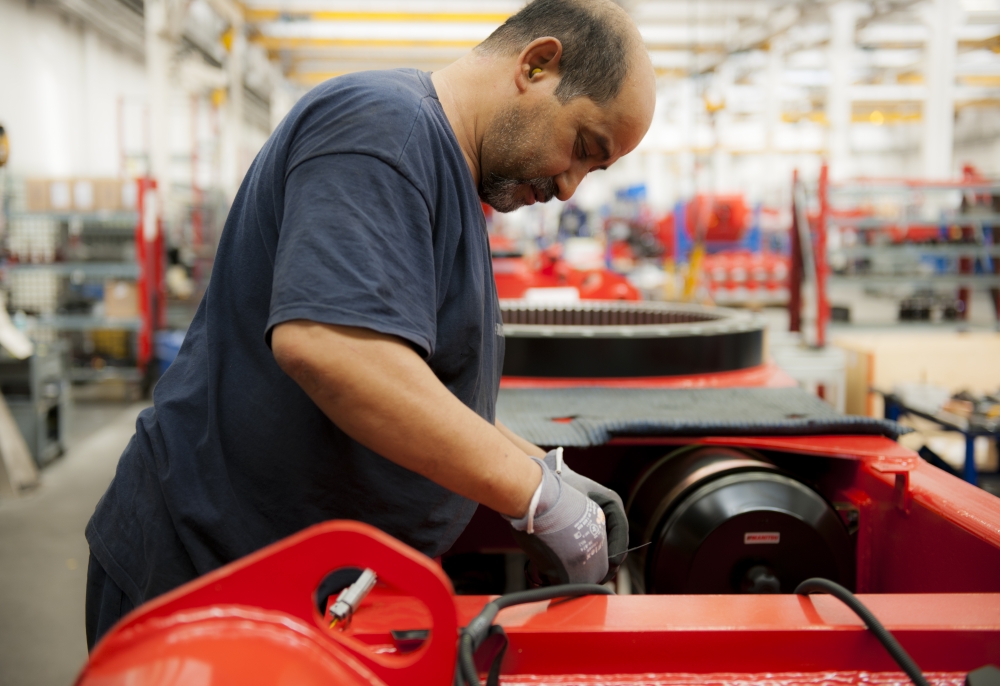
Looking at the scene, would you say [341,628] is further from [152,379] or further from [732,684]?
[152,379]

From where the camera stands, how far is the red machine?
1.89 feet

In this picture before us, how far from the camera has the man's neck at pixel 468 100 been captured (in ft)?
3.14

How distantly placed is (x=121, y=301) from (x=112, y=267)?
350 mm

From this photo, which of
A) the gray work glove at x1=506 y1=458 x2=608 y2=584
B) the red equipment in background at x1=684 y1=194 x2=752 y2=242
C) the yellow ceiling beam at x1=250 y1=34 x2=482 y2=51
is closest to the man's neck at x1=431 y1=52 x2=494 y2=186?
the gray work glove at x1=506 y1=458 x2=608 y2=584

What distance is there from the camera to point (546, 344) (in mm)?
2104

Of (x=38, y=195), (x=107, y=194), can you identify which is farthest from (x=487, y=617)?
(x=38, y=195)

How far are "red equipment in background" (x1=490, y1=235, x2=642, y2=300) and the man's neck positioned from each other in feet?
12.8

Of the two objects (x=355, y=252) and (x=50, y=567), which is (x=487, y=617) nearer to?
(x=355, y=252)

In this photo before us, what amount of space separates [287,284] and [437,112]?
1.00 ft

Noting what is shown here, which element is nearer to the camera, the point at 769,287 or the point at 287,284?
the point at 287,284

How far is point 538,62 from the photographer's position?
3.09ft

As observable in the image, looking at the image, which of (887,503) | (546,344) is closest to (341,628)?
(887,503)

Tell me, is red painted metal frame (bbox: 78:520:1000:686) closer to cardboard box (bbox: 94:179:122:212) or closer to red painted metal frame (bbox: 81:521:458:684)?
red painted metal frame (bbox: 81:521:458:684)

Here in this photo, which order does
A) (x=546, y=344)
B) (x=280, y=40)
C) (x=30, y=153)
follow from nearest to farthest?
(x=546, y=344), (x=30, y=153), (x=280, y=40)
